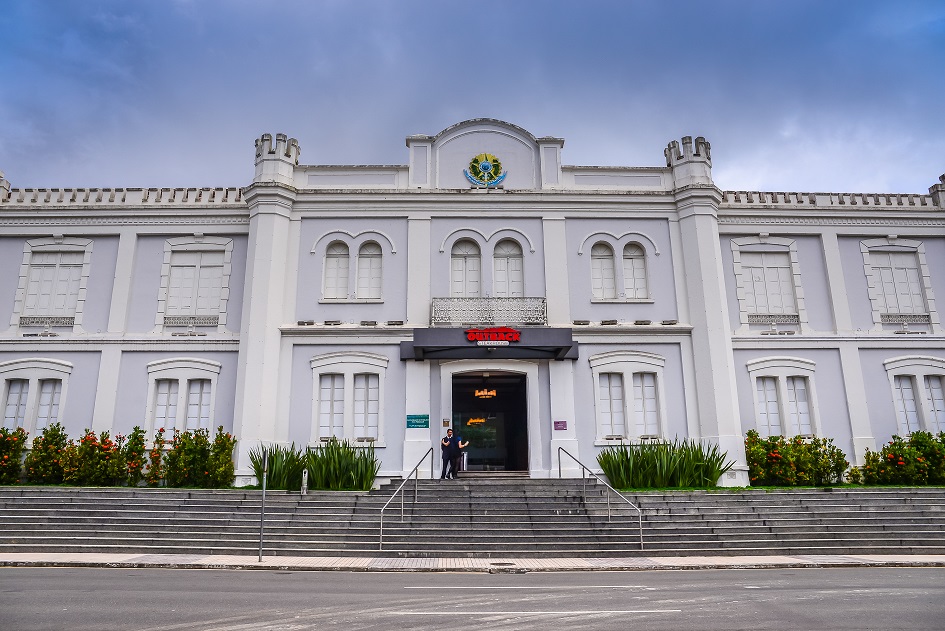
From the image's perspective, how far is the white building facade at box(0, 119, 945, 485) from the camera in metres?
18.8

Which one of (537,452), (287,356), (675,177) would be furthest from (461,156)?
(537,452)

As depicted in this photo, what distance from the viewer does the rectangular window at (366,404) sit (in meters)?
18.7

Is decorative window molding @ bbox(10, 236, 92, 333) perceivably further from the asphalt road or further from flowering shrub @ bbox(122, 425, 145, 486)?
the asphalt road

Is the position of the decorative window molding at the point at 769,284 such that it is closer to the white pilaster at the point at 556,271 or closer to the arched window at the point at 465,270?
the white pilaster at the point at 556,271

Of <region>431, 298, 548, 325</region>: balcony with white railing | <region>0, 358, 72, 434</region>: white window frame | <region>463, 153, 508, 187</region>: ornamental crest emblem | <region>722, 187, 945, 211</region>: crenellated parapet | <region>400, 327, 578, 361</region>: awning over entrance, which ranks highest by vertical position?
<region>463, 153, 508, 187</region>: ornamental crest emblem

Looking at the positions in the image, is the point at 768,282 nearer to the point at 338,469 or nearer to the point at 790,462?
the point at 790,462

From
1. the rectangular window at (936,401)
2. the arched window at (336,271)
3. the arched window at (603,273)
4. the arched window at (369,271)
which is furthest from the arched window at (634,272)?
the rectangular window at (936,401)

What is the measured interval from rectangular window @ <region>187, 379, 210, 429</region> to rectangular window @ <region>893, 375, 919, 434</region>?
21336 millimetres

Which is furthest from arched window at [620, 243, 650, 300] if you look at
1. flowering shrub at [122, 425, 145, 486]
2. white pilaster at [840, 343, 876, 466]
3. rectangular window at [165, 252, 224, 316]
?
flowering shrub at [122, 425, 145, 486]

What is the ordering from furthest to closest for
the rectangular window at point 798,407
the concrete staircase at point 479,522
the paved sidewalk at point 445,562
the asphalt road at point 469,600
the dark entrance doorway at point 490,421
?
the dark entrance doorway at point 490,421, the rectangular window at point 798,407, the concrete staircase at point 479,522, the paved sidewalk at point 445,562, the asphalt road at point 469,600

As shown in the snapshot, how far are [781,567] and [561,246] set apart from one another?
11310mm

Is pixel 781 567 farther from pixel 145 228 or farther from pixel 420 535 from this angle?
pixel 145 228

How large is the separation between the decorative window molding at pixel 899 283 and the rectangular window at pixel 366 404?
632 inches

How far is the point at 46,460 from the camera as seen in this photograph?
A: 17.8 metres
